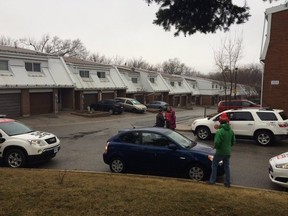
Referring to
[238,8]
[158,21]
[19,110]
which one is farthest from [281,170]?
[19,110]

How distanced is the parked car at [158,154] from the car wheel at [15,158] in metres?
2.84

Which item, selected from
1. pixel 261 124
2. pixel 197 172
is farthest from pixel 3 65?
pixel 197 172

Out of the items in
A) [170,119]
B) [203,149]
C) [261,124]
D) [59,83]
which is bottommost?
[203,149]

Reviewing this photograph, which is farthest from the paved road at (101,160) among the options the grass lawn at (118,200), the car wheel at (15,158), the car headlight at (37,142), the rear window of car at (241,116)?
the grass lawn at (118,200)

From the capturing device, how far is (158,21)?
20.5 ft

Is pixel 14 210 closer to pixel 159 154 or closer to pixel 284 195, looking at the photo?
pixel 159 154

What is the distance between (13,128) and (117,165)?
4.22 meters

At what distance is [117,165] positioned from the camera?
9.01 meters

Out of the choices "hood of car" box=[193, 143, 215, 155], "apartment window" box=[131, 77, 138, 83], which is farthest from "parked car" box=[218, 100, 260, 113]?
"apartment window" box=[131, 77, 138, 83]

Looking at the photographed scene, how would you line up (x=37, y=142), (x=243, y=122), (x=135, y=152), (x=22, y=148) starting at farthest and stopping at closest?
1. (x=243, y=122)
2. (x=37, y=142)
3. (x=22, y=148)
4. (x=135, y=152)

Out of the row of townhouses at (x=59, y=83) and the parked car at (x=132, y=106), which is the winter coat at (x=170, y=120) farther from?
the parked car at (x=132, y=106)

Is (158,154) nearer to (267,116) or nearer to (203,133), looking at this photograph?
(203,133)

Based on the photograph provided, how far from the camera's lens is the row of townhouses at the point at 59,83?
24.7 metres

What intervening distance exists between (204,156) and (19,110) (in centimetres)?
2084
